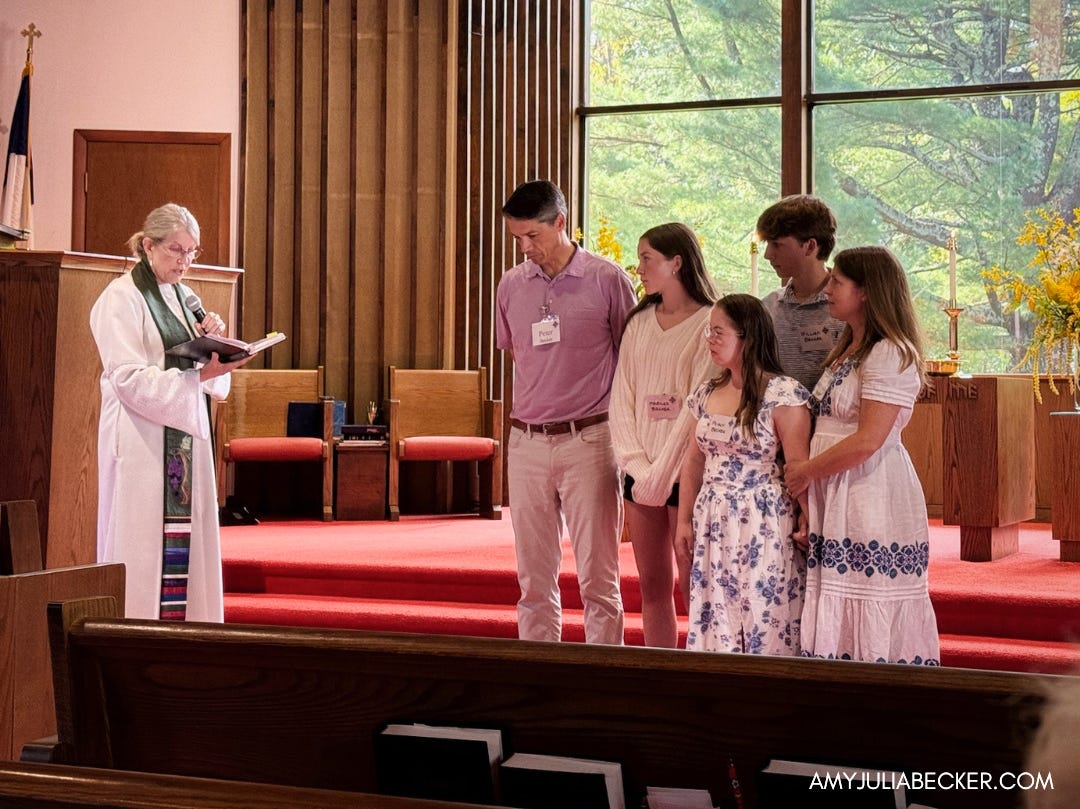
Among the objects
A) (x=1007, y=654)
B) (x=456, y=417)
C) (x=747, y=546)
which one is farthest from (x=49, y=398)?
(x=1007, y=654)

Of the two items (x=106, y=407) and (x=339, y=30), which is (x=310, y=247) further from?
(x=106, y=407)

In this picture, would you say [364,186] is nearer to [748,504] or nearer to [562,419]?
[562,419]

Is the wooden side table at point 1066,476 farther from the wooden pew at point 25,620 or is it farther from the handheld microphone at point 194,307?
the wooden pew at point 25,620

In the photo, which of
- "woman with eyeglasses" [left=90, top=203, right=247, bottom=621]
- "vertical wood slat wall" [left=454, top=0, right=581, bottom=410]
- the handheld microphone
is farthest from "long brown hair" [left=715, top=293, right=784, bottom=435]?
"vertical wood slat wall" [left=454, top=0, right=581, bottom=410]

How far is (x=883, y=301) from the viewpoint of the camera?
8.89 ft

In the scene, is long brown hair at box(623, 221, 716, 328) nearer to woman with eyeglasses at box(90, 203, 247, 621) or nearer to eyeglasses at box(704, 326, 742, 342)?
eyeglasses at box(704, 326, 742, 342)

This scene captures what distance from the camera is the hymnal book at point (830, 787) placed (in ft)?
3.70

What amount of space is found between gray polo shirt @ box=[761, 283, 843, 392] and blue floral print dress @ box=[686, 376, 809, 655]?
0.62 feet

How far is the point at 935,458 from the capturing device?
6.78 metres

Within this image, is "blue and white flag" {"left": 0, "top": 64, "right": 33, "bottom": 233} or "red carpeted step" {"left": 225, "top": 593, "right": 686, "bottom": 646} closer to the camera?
"red carpeted step" {"left": 225, "top": 593, "right": 686, "bottom": 646}

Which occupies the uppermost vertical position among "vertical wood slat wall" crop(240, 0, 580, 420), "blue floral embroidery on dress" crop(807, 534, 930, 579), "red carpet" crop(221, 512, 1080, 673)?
"vertical wood slat wall" crop(240, 0, 580, 420)

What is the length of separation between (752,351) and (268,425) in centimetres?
498

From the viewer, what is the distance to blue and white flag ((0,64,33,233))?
23.6 ft

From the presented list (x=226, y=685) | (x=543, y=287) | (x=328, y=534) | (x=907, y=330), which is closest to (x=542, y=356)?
(x=543, y=287)
